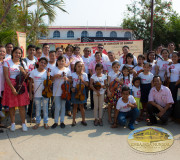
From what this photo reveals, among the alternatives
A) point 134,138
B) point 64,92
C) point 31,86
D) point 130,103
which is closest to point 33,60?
point 31,86

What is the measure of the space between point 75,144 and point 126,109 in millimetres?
1549

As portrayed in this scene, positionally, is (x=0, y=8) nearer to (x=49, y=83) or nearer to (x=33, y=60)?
(x=33, y=60)

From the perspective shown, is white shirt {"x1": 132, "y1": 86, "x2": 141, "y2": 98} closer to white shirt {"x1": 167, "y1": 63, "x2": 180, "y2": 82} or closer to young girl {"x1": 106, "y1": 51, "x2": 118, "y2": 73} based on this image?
white shirt {"x1": 167, "y1": 63, "x2": 180, "y2": 82}

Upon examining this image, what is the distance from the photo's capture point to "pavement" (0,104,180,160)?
325 cm

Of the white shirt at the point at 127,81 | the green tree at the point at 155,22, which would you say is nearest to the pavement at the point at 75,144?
the white shirt at the point at 127,81

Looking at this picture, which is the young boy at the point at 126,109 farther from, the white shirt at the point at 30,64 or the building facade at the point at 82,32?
the building facade at the point at 82,32

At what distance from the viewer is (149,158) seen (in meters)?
3.19

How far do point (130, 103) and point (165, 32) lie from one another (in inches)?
795

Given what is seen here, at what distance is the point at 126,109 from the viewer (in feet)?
15.0

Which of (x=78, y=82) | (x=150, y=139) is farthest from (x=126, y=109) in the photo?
(x=78, y=82)

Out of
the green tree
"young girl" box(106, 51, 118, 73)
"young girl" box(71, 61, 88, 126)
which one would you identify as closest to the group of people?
"young girl" box(71, 61, 88, 126)

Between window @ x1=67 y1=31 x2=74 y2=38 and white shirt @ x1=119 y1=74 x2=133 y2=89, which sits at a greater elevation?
window @ x1=67 y1=31 x2=74 y2=38

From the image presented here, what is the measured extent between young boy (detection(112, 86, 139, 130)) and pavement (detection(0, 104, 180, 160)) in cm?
21

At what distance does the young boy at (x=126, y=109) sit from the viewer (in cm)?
444
